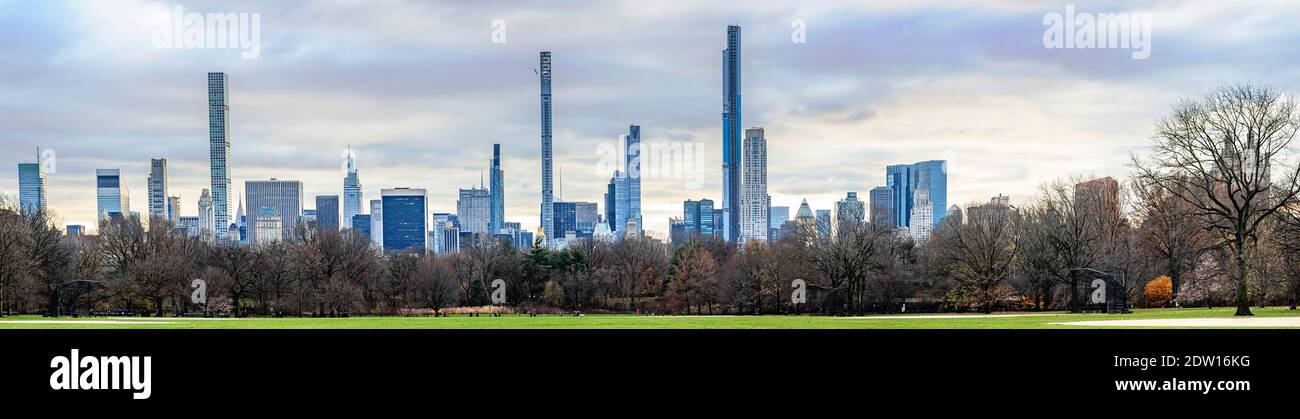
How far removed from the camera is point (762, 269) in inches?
3415

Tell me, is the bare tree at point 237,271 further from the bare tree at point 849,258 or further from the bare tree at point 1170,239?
the bare tree at point 1170,239

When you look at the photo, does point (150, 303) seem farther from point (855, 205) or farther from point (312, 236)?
point (855, 205)

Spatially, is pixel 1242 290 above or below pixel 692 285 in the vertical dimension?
above

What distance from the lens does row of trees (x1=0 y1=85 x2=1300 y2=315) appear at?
2699 inches

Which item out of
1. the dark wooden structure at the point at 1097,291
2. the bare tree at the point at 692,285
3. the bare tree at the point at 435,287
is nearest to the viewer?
the dark wooden structure at the point at 1097,291

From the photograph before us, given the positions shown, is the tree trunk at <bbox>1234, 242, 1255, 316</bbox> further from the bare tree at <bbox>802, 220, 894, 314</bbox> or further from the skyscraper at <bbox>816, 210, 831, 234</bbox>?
the skyscraper at <bbox>816, 210, 831, 234</bbox>

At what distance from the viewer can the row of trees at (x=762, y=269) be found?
6856 centimetres

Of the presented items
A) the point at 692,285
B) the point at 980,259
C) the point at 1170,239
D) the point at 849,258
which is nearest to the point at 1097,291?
the point at 980,259

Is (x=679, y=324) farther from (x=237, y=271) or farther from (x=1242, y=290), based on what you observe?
(x=237, y=271)

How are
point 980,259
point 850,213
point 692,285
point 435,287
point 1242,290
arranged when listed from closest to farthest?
point 1242,290 → point 980,259 → point 850,213 → point 435,287 → point 692,285

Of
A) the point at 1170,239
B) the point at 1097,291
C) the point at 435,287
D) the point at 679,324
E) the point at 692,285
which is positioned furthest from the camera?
the point at 692,285

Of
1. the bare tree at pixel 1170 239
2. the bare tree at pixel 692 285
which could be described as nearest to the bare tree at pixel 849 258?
the bare tree at pixel 692 285

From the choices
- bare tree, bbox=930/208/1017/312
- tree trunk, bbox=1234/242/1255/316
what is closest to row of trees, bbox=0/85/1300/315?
bare tree, bbox=930/208/1017/312
